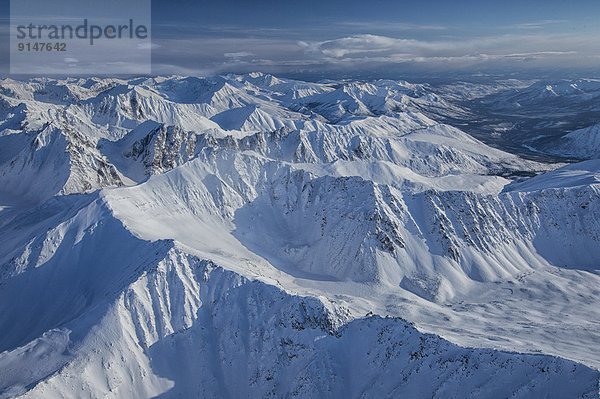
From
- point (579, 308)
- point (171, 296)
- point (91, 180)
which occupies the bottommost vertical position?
point (579, 308)

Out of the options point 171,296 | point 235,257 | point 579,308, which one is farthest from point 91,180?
point 579,308

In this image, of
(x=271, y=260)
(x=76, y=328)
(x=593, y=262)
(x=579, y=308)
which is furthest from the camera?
(x=593, y=262)

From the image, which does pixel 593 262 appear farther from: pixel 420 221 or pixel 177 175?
pixel 177 175

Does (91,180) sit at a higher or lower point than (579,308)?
higher

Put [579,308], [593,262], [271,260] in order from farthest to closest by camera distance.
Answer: [593,262]
[271,260]
[579,308]

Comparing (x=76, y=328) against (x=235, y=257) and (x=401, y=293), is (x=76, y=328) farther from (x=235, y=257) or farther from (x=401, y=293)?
(x=401, y=293)

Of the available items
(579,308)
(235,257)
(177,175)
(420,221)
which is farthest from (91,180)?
(579,308)

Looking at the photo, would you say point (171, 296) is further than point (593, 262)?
No
